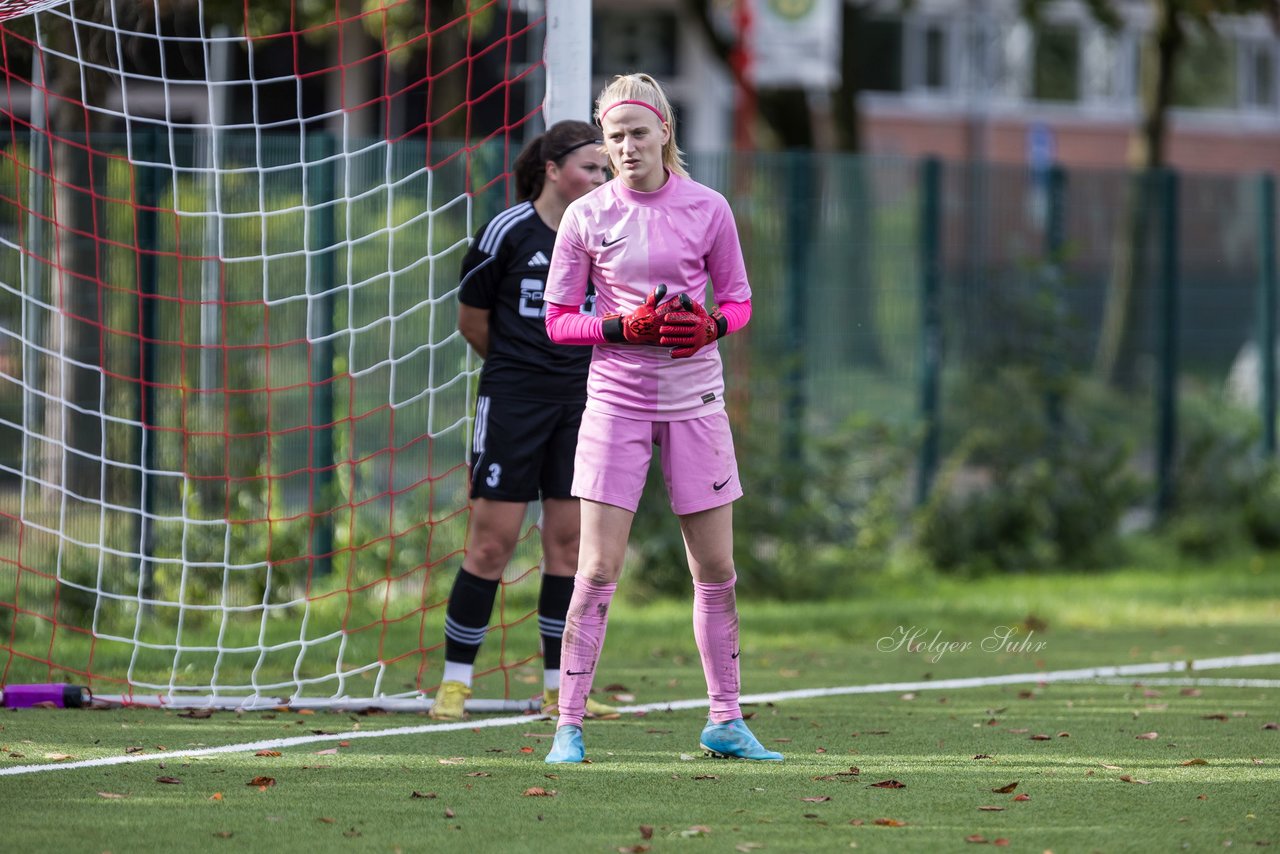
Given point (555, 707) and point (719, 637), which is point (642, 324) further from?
point (555, 707)

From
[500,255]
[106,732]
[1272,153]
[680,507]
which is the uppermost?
[500,255]

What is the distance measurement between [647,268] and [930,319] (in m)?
6.79

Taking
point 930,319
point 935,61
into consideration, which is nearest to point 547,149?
point 930,319

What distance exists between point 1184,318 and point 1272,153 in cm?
2525

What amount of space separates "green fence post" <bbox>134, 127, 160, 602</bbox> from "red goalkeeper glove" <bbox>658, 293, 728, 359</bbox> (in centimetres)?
504

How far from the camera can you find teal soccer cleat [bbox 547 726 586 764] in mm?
5301

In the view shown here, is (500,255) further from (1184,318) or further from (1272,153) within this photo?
(1272,153)

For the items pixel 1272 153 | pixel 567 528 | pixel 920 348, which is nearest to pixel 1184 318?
pixel 920 348

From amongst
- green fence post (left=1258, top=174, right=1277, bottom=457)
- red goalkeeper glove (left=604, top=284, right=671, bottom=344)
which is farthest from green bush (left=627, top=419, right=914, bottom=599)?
red goalkeeper glove (left=604, top=284, right=671, bottom=344)

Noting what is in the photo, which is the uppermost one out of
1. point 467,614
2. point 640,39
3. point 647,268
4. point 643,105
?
point 643,105

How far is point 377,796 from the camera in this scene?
4.86 metres

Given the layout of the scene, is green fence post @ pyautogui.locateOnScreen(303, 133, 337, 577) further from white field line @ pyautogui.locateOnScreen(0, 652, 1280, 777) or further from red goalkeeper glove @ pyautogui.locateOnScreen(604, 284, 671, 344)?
red goalkeeper glove @ pyautogui.locateOnScreen(604, 284, 671, 344)

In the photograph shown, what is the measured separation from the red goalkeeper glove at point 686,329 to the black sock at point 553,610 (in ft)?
5.62

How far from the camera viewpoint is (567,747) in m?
5.30
